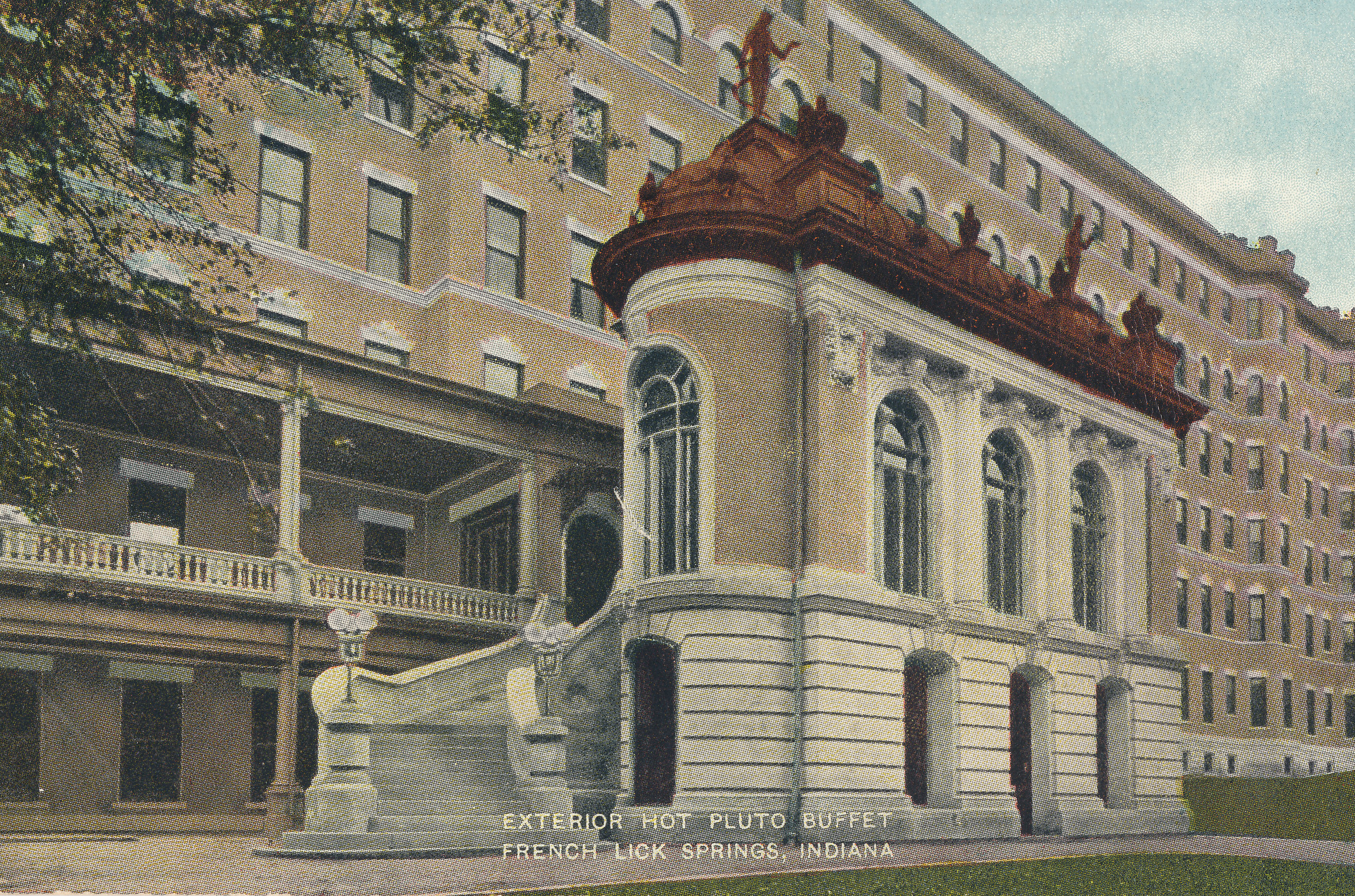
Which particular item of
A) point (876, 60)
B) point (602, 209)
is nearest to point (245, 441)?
point (602, 209)

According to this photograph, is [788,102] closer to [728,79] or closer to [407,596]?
[728,79]

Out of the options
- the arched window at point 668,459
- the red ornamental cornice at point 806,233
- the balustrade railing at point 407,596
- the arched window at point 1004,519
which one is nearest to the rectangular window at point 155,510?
the balustrade railing at point 407,596

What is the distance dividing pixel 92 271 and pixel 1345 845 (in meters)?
24.4

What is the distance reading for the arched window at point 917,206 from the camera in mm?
35656

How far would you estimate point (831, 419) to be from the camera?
2041 centimetres

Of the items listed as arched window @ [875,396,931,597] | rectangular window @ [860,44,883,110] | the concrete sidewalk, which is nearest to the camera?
the concrete sidewalk

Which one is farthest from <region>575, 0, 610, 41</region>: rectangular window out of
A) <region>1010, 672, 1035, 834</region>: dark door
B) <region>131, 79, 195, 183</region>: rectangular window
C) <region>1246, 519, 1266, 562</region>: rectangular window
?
<region>1246, 519, 1266, 562</region>: rectangular window

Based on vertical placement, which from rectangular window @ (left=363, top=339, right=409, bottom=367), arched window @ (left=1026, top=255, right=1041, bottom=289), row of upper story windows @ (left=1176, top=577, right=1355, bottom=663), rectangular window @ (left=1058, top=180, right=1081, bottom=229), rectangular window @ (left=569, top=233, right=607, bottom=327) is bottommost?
row of upper story windows @ (left=1176, top=577, right=1355, bottom=663)

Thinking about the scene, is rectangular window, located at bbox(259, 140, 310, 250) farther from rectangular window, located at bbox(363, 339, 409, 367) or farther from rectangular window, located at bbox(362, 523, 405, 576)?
rectangular window, located at bbox(362, 523, 405, 576)

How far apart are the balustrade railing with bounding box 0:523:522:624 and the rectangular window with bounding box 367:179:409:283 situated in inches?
313

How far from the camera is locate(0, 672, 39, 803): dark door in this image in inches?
787

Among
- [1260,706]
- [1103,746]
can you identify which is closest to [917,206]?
[1103,746]

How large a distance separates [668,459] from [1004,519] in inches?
295

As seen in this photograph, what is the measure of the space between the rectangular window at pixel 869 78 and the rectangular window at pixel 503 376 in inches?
513
